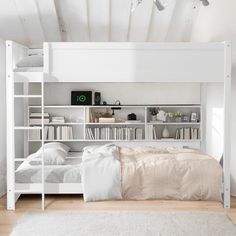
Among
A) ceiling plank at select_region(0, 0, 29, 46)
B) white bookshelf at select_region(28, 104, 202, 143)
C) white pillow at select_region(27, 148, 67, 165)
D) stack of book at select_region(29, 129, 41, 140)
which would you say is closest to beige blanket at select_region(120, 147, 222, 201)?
white pillow at select_region(27, 148, 67, 165)

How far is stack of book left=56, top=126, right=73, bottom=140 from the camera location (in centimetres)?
649

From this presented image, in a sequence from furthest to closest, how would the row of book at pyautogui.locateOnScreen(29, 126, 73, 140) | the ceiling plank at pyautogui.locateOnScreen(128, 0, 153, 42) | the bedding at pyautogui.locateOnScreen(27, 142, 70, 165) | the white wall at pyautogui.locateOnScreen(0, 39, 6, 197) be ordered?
the row of book at pyautogui.locateOnScreen(29, 126, 73, 140) < the ceiling plank at pyautogui.locateOnScreen(128, 0, 153, 42) < the white wall at pyautogui.locateOnScreen(0, 39, 6, 197) < the bedding at pyautogui.locateOnScreen(27, 142, 70, 165)

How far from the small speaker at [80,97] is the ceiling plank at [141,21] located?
1.11m

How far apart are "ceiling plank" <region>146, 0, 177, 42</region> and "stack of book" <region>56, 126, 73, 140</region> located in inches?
75.9

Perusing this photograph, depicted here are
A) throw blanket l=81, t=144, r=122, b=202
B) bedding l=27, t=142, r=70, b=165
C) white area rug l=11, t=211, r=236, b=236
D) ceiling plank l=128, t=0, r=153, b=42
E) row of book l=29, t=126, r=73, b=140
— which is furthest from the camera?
row of book l=29, t=126, r=73, b=140

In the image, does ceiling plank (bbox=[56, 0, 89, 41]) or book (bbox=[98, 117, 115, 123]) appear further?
book (bbox=[98, 117, 115, 123])

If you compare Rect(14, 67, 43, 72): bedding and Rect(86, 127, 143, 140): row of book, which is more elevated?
Rect(14, 67, 43, 72): bedding

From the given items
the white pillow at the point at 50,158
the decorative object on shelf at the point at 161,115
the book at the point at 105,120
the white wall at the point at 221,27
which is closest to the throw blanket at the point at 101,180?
the white pillow at the point at 50,158

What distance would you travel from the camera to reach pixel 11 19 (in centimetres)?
586

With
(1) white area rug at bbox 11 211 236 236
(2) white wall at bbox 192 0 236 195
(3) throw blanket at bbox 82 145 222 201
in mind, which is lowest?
(1) white area rug at bbox 11 211 236 236

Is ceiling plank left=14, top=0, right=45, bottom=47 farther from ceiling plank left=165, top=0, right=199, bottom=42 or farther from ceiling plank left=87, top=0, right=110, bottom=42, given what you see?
ceiling plank left=165, top=0, right=199, bottom=42

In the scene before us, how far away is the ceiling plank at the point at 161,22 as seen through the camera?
5902 millimetres

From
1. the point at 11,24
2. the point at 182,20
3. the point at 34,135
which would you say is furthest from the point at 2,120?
the point at 182,20

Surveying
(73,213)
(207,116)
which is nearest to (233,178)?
(207,116)
